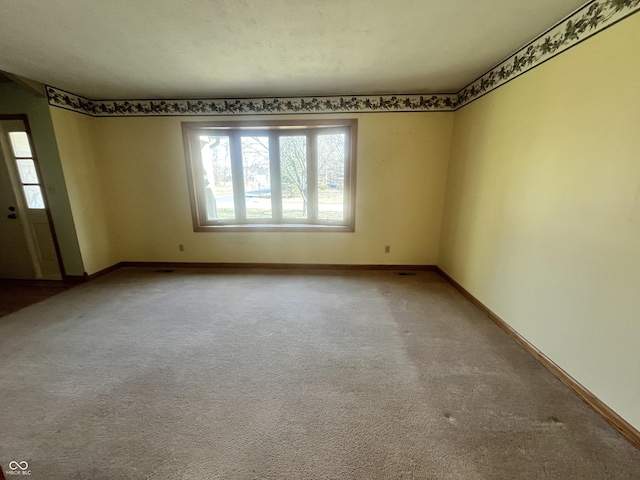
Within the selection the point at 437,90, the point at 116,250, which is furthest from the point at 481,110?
the point at 116,250

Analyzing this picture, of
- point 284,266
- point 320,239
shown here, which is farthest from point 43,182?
point 320,239

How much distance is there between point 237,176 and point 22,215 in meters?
2.85

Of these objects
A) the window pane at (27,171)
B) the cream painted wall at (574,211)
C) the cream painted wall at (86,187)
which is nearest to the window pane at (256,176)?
the cream painted wall at (86,187)

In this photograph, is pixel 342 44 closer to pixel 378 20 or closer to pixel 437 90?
pixel 378 20

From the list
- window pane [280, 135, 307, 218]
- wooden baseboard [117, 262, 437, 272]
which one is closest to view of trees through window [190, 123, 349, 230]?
window pane [280, 135, 307, 218]

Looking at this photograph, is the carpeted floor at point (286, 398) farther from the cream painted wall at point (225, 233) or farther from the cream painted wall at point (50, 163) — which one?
the cream painted wall at point (225, 233)

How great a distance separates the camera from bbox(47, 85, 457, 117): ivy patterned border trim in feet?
11.0

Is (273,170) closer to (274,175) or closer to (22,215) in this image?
(274,175)

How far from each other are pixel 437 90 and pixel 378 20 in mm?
1869

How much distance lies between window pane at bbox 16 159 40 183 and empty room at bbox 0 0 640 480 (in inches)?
1.1

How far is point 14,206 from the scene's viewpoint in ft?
11.0

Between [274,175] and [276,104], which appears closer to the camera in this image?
[276,104]

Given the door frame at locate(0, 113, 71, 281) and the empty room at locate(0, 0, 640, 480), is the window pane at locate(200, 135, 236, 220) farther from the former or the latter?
the door frame at locate(0, 113, 71, 281)

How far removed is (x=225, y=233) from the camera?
396cm
